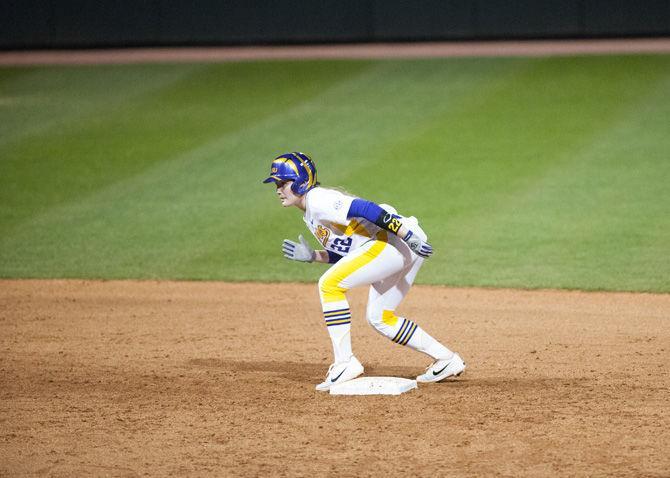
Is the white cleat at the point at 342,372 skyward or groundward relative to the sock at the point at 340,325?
groundward

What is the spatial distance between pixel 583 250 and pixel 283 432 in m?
5.39

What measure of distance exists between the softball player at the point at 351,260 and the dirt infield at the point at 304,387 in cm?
28

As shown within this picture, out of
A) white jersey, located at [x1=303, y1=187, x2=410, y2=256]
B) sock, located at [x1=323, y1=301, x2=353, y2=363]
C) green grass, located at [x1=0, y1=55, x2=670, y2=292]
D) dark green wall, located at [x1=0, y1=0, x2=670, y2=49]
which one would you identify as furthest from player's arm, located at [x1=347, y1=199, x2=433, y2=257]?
dark green wall, located at [x1=0, y1=0, x2=670, y2=49]

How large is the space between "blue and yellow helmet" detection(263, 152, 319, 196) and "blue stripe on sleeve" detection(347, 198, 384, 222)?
15.3 inches

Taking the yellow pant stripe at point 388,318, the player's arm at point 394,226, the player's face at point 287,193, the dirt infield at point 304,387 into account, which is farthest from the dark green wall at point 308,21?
the player's arm at point 394,226

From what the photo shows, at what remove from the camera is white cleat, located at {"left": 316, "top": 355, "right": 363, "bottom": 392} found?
7.18 m

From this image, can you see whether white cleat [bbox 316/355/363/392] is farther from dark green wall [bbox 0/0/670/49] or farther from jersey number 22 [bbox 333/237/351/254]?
dark green wall [bbox 0/0/670/49]

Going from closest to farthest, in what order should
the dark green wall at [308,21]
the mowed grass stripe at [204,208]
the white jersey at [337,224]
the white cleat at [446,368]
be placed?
the white jersey at [337,224], the white cleat at [446,368], the mowed grass stripe at [204,208], the dark green wall at [308,21]

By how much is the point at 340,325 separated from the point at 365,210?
82cm

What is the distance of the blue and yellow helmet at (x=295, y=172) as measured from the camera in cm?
701

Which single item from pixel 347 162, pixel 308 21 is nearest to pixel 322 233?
pixel 347 162

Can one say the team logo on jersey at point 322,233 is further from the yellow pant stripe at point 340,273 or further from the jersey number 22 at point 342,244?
the yellow pant stripe at point 340,273

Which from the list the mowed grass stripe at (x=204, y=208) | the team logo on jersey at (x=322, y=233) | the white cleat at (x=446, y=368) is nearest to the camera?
the team logo on jersey at (x=322, y=233)

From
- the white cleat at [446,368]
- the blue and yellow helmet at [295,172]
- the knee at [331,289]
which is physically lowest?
the white cleat at [446,368]
